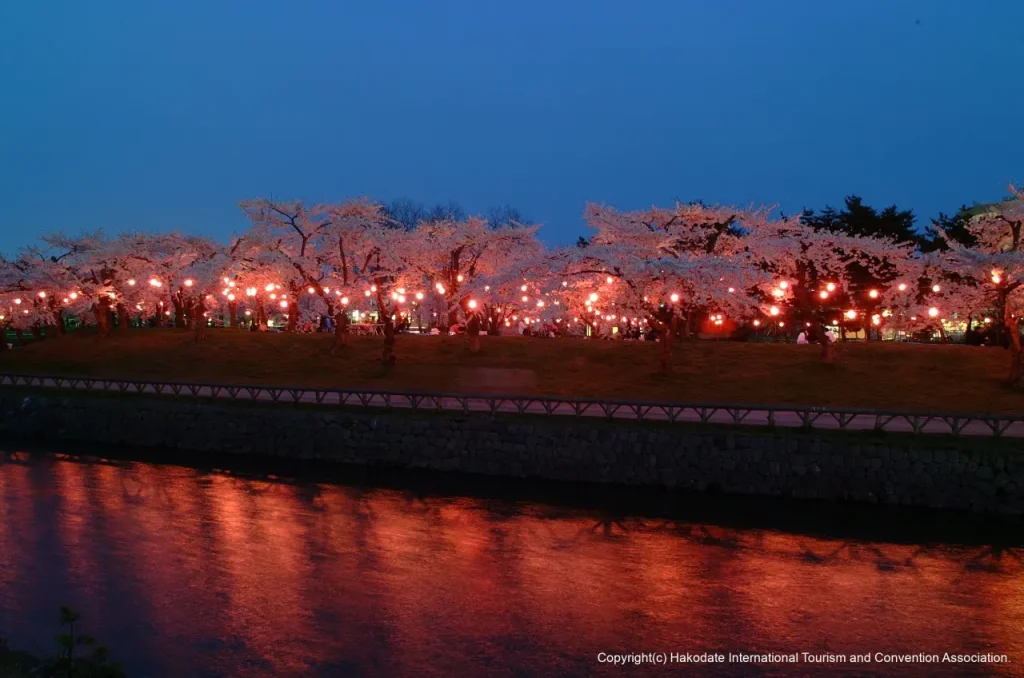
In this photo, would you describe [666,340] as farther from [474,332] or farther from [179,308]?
[179,308]

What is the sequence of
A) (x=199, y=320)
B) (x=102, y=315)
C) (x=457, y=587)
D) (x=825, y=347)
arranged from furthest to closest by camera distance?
1. (x=102, y=315)
2. (x=199, y=320)
3. (x=825, y=347)
4. (x=457, y=587)

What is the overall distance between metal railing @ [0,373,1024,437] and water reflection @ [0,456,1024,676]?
538 cm

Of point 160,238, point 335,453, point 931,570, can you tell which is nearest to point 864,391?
point 931,570

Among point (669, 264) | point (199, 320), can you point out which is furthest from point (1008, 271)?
point (199, 320)

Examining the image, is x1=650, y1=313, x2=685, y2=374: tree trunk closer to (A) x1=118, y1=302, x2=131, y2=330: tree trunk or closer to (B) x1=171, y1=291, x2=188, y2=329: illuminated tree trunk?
(B) x1=171, y1=291, x2=188, y2=329: illuminated tree trunk

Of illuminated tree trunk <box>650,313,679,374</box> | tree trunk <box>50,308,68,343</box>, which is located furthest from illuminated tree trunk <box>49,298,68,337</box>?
illuminated tree trunk <box>650,313,679,374</box>

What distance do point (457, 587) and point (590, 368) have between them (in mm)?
20513

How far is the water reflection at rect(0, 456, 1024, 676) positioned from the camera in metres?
10.7

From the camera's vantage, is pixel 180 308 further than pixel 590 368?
Yes

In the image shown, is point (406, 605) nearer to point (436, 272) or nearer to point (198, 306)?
point (436, 272)

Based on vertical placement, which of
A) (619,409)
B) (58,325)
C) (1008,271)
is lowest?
(619,409)

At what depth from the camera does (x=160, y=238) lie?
49.3 m

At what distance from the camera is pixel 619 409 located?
85.5 ft

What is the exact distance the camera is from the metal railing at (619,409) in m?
21.5
